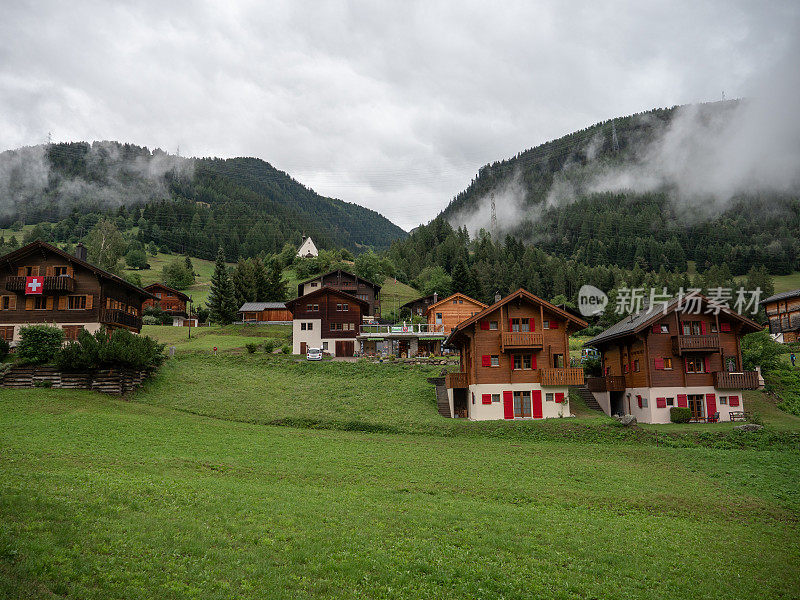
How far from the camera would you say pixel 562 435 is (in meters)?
34.7

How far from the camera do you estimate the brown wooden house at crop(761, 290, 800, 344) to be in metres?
70.8

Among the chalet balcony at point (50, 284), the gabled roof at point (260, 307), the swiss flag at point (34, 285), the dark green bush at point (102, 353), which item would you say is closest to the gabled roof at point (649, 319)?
the dark green bush at point (102, 353)

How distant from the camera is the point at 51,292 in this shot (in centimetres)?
5172

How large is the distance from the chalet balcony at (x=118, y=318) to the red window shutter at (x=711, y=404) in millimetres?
55848

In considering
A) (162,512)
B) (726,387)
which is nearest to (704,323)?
(726,387)

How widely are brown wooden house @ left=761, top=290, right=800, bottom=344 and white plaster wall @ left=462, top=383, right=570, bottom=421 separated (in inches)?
1798

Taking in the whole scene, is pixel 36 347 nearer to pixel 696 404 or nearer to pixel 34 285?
pixel 34 285

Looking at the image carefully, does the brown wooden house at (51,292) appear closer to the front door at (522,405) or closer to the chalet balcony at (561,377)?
the front door at (522,405)

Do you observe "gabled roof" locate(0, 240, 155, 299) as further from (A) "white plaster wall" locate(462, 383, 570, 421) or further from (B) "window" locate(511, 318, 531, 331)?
(B) "window" locate(511, 318, 531, 331)

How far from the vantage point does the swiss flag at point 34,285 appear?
5097cm

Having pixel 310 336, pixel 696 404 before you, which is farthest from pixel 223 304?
pixel 696 404

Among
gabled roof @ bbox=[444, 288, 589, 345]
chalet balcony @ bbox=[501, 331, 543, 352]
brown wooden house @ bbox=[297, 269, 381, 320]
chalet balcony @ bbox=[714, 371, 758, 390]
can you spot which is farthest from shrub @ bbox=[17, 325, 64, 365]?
brown wooden house @ bbox=[297, 269, 381, 320]

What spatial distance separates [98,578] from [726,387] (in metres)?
44.4

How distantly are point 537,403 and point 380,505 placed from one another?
87.5ft
